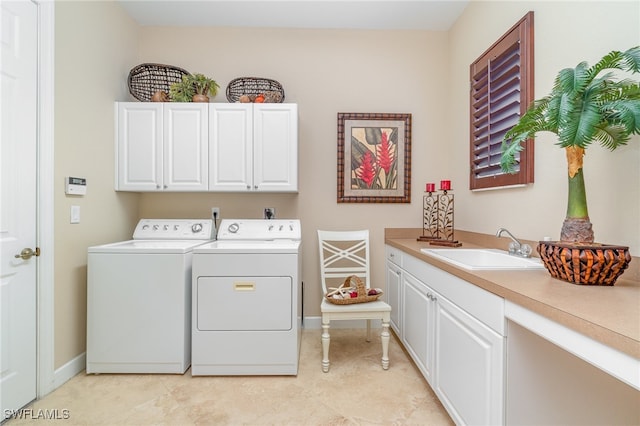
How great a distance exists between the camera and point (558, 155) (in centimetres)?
159

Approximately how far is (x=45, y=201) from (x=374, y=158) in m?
2.48

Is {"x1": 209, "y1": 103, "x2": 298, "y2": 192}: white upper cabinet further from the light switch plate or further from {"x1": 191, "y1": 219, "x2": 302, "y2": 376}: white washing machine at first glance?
the light switch plate

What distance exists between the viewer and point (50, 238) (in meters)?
1.83

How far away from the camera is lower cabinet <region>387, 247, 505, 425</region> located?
3.75 feet

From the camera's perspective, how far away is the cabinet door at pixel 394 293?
2408 mm

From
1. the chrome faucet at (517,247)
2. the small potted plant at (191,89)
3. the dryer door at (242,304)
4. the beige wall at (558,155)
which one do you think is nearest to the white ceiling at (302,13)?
the beige wall at (558,155)

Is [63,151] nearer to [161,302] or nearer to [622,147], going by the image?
[161,302]

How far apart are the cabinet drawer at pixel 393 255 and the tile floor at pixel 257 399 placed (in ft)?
2.49

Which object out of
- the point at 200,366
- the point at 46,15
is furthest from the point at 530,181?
the point at 46,15

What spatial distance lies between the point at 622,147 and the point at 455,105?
166 cm

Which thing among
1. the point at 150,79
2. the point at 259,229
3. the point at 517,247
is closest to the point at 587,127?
Result: the point at 517,247

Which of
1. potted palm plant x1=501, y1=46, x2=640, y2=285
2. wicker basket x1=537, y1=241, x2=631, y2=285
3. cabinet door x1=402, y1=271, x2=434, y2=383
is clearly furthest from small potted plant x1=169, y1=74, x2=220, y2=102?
wicker basket x1=537, y1=241, x2=631, y2=285

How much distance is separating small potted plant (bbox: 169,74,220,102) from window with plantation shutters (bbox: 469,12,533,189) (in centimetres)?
220

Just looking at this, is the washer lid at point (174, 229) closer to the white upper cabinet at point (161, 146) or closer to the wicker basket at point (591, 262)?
the white upper cabinet at point (161, 146)
